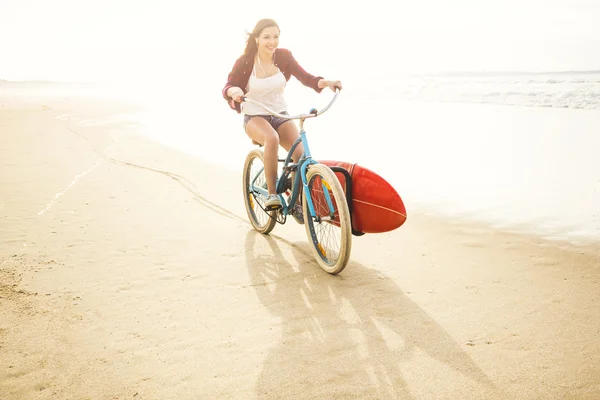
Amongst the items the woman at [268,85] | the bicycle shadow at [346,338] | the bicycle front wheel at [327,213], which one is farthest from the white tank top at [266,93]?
the bicycle shadow at [346,338]

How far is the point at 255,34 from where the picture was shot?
4.07m

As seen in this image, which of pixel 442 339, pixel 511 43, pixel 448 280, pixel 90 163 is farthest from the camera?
pixel 511 43

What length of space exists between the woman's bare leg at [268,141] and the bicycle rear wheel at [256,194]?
1.06 feet

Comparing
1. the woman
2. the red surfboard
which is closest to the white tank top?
the woman

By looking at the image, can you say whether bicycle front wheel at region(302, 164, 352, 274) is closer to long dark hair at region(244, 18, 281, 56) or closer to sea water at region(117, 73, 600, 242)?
long dark hair at region(244, 18, 281, 56)

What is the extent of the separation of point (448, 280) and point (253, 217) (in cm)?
231

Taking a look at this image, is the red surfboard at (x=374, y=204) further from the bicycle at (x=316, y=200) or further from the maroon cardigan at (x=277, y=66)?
the maroon cardigan at (x=277, y=66)

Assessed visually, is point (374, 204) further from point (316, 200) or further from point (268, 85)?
point (268, 85)

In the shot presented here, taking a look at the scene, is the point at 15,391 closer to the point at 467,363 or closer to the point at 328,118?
the point at 467,363

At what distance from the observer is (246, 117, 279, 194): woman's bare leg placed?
4.04 m

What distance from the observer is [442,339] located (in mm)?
2779

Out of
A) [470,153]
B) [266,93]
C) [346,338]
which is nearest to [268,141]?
[266,93]

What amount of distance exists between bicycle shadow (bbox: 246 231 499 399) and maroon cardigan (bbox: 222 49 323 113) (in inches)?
67.5

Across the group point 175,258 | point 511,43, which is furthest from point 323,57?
point 175,258
